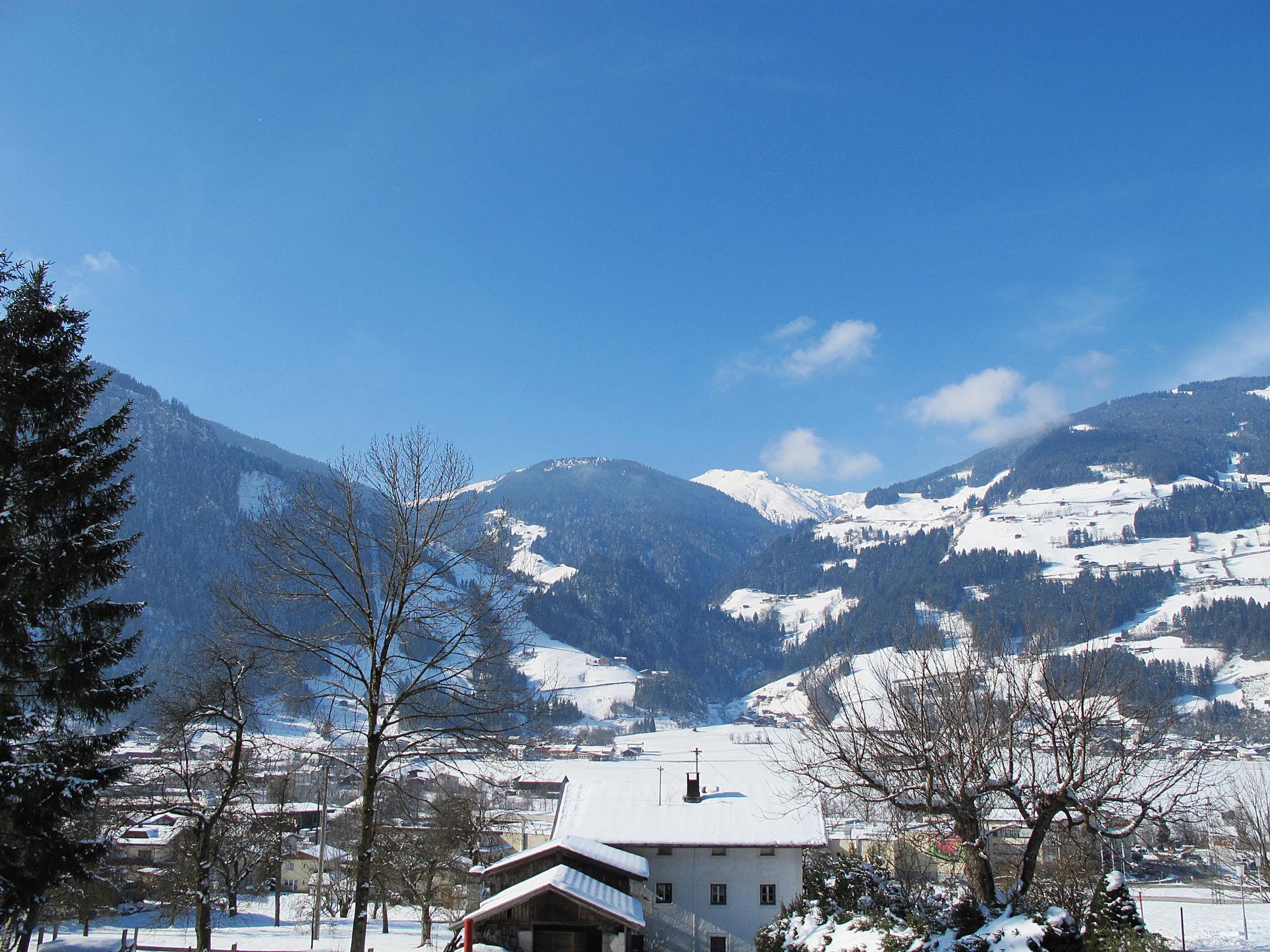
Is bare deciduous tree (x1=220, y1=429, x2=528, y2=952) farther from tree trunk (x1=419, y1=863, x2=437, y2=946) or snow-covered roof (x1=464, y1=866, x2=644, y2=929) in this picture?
tree trunk (x1=419, y1=863, x2=437, y2=946)

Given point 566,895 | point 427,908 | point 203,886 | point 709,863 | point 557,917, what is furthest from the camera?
point 427,908

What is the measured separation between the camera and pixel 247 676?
58.5 ft

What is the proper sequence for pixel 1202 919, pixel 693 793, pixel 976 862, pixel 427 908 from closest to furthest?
pixel 976 862 → pixel 1202 919 → pixel 693 793 → pixel 427 908

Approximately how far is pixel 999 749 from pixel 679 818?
71.4 feet

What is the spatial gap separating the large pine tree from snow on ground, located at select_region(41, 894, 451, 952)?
46.8ft

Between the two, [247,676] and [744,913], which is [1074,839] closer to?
[247,676]

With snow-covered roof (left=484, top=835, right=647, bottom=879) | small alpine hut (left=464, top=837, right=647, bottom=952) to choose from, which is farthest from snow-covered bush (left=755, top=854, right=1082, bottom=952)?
snow-covered roof (left=484, top=835, right=647, bottom=879)

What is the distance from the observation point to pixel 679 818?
33.5 m

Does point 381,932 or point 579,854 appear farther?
point 381,932

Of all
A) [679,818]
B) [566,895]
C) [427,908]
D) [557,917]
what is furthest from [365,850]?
[427,908]

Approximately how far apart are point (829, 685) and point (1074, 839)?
5.61 metres

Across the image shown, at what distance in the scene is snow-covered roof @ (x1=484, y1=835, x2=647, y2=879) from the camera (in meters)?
26.5

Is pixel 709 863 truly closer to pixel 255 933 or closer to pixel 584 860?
pixel 584 860

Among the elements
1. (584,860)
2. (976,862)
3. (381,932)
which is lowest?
(381,932)
